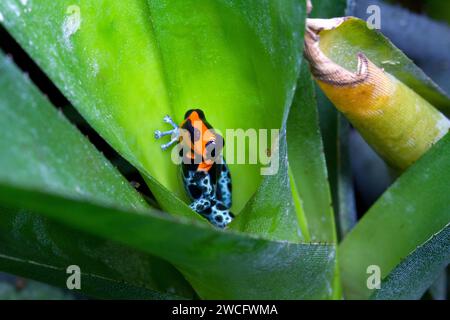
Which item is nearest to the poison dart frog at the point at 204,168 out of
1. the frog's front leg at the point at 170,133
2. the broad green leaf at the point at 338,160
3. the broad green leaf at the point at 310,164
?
the frog's front leg at the point at 170,133

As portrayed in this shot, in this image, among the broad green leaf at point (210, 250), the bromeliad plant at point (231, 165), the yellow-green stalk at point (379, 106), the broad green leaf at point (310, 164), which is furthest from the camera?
the broad green leaf at point (310, 164)

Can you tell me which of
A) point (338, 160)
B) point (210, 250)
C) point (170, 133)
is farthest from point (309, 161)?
point (210, 250)

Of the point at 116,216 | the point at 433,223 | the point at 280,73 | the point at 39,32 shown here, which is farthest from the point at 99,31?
the point at 433,223

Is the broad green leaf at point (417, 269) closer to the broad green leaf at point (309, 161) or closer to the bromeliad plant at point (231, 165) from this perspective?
the bromeliad plant at point (231, 165)

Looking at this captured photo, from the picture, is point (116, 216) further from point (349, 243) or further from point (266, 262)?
point (349, 243)

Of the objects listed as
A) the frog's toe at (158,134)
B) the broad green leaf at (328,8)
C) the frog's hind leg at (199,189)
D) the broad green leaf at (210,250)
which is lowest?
the broad green leaf at (210,250)

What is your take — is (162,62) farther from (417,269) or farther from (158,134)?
(417,269)

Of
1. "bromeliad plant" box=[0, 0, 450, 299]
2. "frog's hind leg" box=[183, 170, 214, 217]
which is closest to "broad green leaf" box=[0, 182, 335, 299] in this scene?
"bromeliad plant" box=[0, 0, 450, 299]
